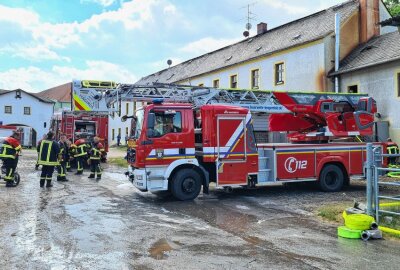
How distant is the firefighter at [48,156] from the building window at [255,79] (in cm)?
1876

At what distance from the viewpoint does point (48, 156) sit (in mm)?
12094

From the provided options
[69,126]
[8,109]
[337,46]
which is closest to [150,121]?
[69,126]

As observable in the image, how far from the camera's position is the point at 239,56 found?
3178cm

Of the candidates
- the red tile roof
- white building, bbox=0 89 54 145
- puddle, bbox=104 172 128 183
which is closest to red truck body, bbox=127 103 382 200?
puddle, bbox=104 172 128 183

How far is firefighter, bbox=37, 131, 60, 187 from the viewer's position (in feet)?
39.8

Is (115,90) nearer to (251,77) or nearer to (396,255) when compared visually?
(396,255)

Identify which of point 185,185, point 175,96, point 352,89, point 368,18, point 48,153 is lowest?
point 185,185

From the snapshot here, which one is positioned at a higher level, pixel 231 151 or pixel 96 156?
pixel 231 151

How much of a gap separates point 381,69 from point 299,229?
15.7m

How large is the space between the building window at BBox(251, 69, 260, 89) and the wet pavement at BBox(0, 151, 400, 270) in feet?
60.4

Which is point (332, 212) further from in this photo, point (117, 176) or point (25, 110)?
point (25, 110)

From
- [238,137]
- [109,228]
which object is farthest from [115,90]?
[109,228]

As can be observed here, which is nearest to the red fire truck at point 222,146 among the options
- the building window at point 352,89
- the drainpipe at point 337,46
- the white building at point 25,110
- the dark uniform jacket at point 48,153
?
the dark uniform jacket at point 48,153

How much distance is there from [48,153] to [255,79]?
1956 centimetres
